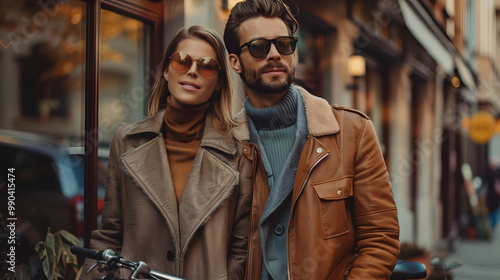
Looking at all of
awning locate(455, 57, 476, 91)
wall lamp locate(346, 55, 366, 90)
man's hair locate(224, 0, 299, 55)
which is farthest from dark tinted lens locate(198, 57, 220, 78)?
awning locate(455, 57, 476, 91)

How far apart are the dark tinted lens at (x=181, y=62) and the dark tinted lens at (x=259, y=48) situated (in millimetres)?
332

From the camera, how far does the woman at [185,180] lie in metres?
2.39

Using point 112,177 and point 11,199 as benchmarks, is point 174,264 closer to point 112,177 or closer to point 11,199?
point 112,177

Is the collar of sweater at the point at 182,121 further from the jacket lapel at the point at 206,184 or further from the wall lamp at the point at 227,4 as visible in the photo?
the wall lamp at the point at 227,4

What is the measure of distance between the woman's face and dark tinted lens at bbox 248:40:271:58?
24 cm

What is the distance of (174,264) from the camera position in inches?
94.1

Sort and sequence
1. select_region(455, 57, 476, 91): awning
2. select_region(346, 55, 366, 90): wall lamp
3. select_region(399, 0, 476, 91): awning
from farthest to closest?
select_region(455, 57, 476, 91): awning → select_region(399, 0, 476, 91): awning → select_region(346, 55, 366, 90): wall lamp

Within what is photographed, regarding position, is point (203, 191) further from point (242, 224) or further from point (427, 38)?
point (427, 38)

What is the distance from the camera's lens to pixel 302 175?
2.30 m

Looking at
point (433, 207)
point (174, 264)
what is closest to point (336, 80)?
point (174, 264)

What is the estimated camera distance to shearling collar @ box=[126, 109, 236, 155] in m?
2.54

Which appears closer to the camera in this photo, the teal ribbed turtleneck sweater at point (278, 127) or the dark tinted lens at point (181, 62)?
the teal ribbed turtleneck sweater at point (278, 127)

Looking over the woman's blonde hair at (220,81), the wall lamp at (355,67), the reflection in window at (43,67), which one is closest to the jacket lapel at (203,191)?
the woman's blonde hair at (220,81)

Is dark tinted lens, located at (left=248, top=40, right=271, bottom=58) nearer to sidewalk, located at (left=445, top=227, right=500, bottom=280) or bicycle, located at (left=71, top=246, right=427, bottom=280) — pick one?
bicycle, located at (left=71, top=246, right=427, bottom=280)
